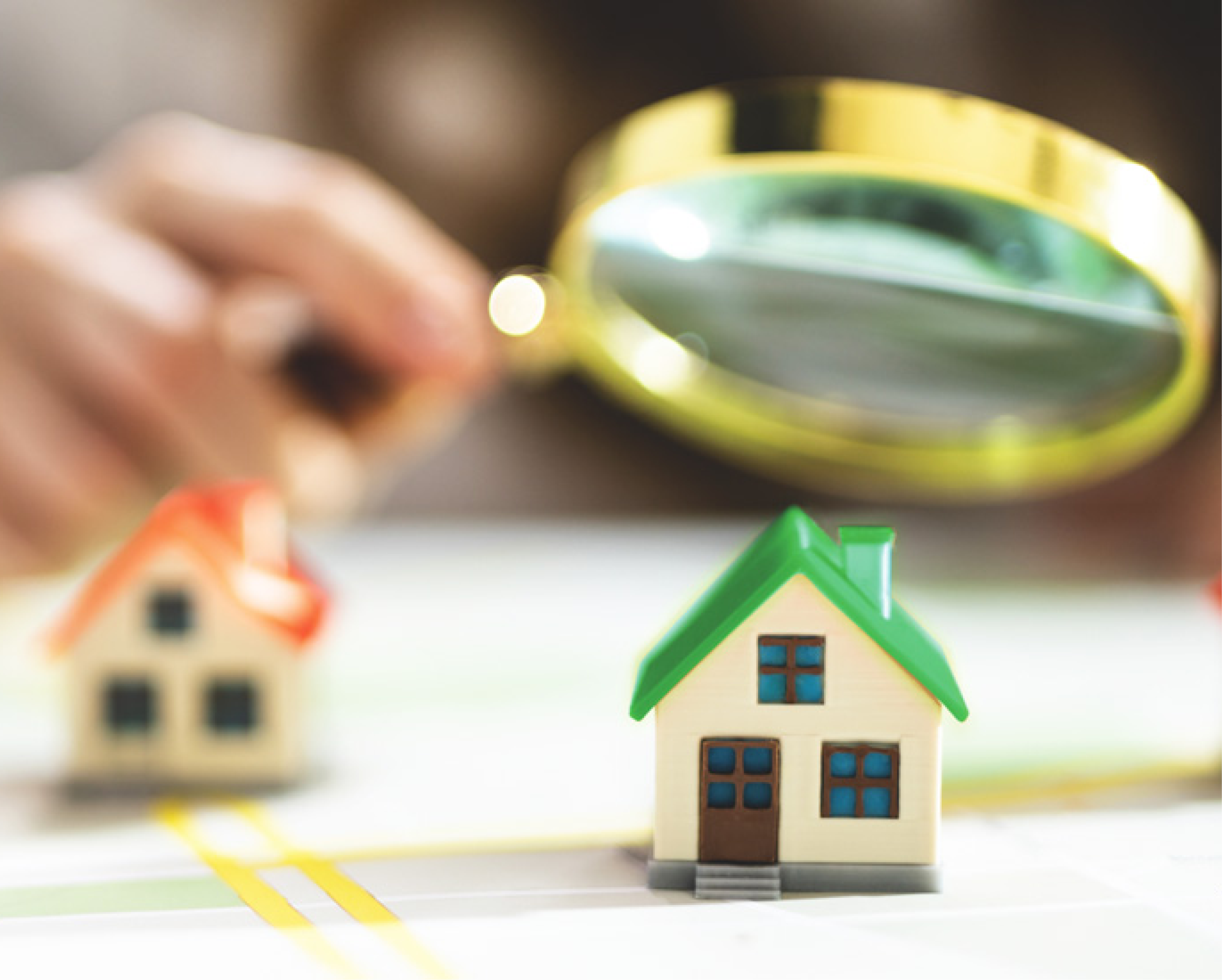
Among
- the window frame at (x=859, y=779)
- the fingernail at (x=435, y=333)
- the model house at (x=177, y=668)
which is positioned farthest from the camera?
the fingernail at (x=435, y=333)

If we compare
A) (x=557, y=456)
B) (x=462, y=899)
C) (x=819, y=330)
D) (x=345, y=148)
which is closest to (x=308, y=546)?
(x=557, y=456)

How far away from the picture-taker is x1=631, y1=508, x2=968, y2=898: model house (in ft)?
2.20

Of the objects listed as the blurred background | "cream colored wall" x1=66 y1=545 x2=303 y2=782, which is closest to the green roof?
"cream colored wall" x1=66 y1=545 x2=303 y2=782

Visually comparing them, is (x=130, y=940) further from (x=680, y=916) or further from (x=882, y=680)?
(x=882, y=680)

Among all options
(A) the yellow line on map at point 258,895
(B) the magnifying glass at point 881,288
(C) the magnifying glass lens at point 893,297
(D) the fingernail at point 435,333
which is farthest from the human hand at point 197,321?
(A) the yellow line on map at point 258,895

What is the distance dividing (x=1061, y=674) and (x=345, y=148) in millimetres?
1953

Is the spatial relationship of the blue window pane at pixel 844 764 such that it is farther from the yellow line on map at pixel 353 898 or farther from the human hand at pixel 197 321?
the human hand at pixel 197 321

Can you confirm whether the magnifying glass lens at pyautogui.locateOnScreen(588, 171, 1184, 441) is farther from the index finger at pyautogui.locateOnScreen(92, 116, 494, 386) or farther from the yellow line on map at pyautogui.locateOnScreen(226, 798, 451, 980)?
the yellow line on map at pyautogui.locateOnScreen(226, 798, 451, 980)

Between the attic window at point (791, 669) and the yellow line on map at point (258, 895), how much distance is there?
0.28m

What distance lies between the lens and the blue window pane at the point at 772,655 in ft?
2.23

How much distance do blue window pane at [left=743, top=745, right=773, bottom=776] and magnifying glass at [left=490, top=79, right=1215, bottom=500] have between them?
0.38 m

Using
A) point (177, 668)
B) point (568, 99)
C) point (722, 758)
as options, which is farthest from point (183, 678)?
point (568, 99)

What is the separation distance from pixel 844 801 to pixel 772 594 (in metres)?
0.14

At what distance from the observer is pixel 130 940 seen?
1.98 ft
